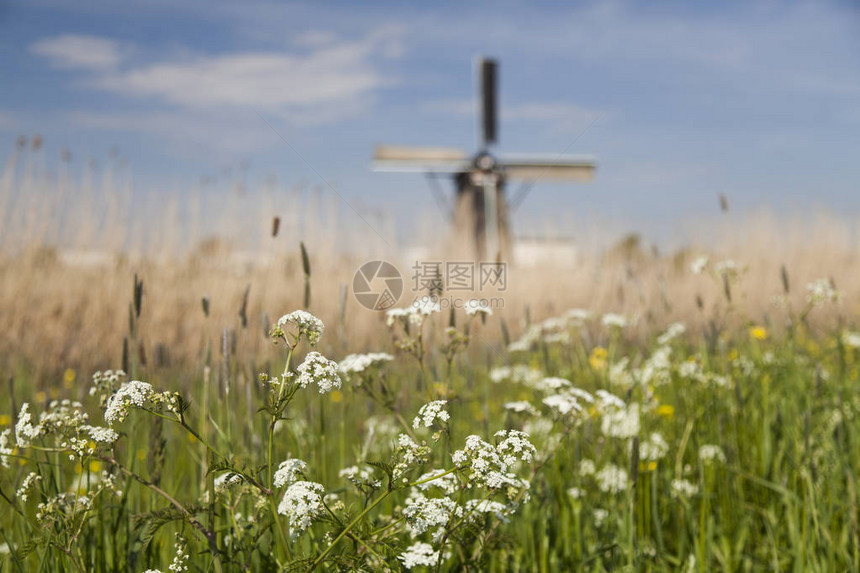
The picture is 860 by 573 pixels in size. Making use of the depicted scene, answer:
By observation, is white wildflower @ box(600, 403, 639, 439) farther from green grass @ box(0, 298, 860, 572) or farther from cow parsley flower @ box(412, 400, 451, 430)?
cow parsley flower @ box(412, 400, 451, 430)

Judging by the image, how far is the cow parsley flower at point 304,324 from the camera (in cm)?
122

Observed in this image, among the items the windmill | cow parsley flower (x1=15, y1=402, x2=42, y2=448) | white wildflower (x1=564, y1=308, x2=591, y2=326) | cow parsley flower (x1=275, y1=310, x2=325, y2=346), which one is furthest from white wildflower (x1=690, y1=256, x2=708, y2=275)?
the windmill

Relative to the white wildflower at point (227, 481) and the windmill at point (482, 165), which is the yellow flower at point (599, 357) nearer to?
the white wildflower at point (227, 481)

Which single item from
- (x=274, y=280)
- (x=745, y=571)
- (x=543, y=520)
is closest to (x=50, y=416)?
(x=543, y=520)

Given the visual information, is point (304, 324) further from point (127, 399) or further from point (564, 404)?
point (564, 404)

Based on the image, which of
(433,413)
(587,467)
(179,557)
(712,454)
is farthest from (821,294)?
(179,557)

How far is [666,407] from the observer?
3.22 metres

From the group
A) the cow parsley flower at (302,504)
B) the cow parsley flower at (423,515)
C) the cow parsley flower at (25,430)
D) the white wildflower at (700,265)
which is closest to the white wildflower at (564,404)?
the cow parsley flower at (423,515)

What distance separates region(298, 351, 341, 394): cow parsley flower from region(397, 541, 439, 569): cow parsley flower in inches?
15.1

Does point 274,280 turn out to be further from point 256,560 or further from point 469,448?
point 469,448

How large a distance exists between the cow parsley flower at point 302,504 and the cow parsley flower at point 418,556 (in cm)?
20

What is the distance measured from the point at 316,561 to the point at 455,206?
2070 cm

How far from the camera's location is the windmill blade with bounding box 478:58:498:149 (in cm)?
2238

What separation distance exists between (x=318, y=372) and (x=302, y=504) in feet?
0.85
